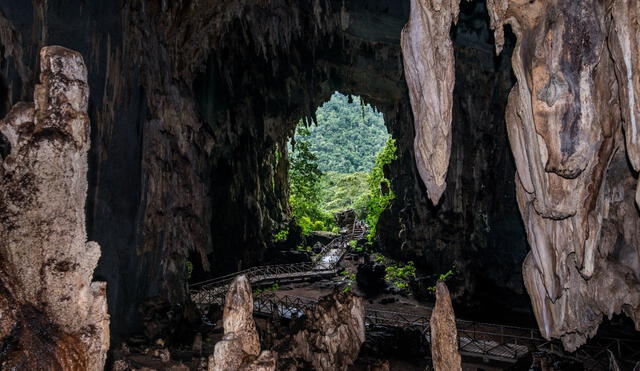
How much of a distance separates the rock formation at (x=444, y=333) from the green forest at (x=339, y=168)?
16.8 metres

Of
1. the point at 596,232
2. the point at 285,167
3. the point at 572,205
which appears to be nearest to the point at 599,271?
the point at 596,232

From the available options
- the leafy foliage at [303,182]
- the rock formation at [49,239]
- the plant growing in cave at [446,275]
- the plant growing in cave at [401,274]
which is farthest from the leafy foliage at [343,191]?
the rock formation at [49,239]

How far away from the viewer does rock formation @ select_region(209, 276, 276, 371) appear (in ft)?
19.5

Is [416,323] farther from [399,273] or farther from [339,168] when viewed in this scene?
[339,168]

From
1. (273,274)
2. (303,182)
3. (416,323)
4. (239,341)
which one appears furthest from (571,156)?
(303,182)

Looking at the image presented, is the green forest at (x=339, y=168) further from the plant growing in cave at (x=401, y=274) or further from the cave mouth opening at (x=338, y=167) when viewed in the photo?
the plant growing in cave at (x=401, y=274)

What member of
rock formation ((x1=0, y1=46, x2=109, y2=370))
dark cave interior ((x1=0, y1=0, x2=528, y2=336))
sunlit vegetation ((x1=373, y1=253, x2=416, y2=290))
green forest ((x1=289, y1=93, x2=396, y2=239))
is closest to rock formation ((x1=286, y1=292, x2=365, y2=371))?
dark cave interior ((x1=0, y1=0, x2=528, y2=336))

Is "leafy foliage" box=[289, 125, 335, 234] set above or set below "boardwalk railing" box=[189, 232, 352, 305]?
above

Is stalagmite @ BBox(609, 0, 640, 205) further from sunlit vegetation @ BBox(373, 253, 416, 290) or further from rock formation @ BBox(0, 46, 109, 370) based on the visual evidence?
sunlit vegetation @ BBox(373, 253, 416, 290)

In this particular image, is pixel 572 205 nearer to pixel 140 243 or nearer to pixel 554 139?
pixel 554 139

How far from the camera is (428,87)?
7562 mm

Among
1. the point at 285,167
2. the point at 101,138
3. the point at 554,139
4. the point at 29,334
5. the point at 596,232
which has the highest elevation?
the point at 285,167

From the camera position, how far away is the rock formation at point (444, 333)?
7.15m

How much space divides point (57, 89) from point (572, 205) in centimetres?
620
